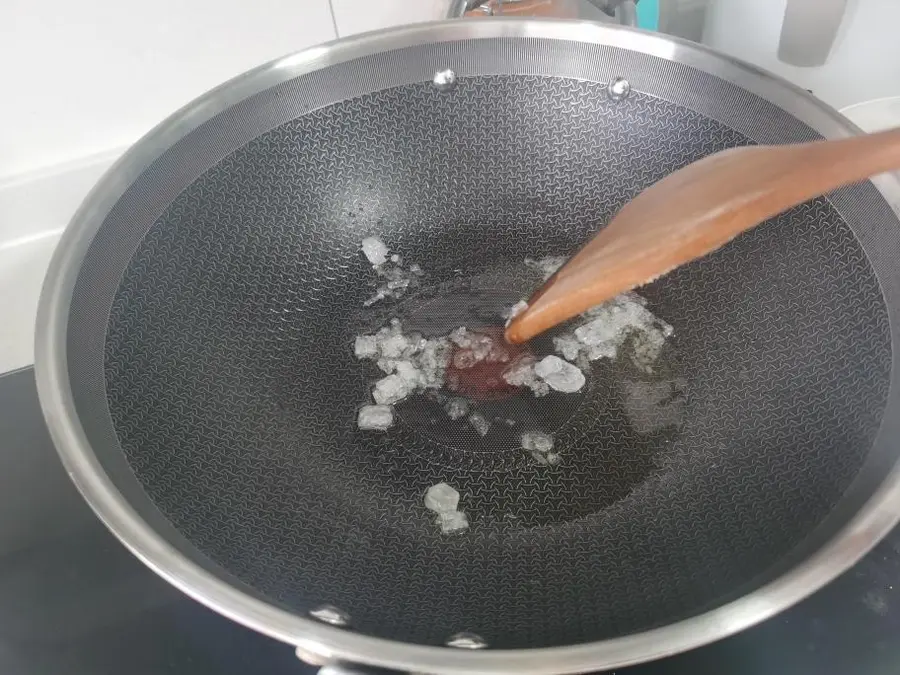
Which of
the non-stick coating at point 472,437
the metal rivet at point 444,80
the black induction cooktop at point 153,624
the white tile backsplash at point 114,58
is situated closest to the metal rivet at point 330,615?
the non-stick coating at point 472,437

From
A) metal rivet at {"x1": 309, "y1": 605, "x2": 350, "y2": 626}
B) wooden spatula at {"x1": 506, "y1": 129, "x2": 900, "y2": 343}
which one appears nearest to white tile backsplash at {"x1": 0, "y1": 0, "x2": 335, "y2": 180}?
wooden spatula at {"x1": 506, "y1": 129, "x2": 900, "y2": 343}

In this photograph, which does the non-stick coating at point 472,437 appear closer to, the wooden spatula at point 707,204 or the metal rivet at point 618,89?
the metal rivet at point 618,89

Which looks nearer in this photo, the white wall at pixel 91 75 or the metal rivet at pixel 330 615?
the metal rivet at pixel 330 615

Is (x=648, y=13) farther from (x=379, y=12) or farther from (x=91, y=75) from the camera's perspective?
(x=91, y=75)

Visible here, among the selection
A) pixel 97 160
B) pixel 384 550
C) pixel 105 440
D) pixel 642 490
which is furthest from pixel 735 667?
pixel 97 160

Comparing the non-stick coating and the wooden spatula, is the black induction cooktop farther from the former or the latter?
the wooden spatula

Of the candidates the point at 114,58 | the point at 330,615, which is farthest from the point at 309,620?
the point at 114,58
